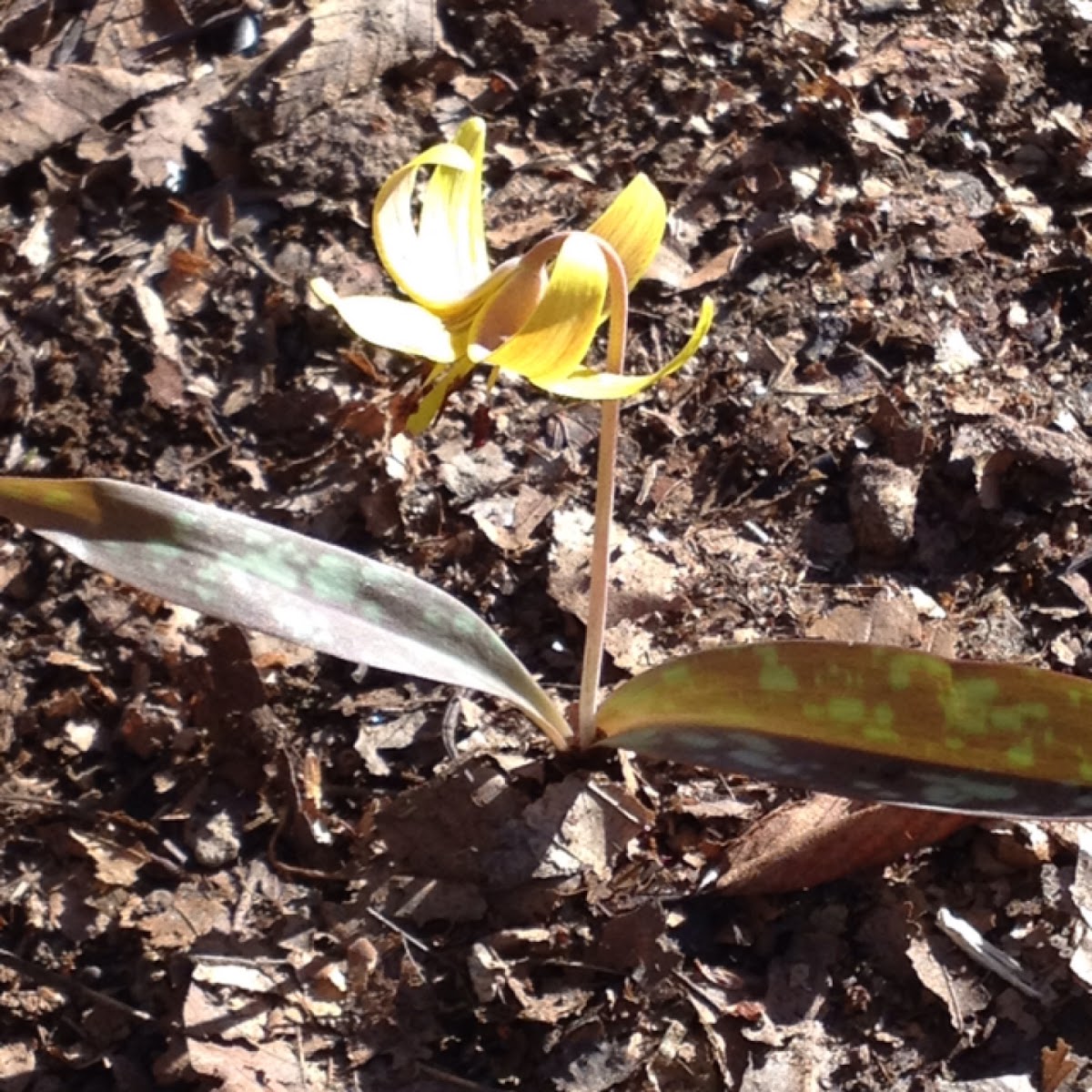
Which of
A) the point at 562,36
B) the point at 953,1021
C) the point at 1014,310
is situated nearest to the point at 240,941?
the point at 953,1021

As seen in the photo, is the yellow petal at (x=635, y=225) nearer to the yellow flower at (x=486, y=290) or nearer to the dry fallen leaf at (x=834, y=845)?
the yellow flower at (x=486, y=290)

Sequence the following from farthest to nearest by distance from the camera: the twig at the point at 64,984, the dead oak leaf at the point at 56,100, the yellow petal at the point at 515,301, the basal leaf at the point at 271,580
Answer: the dead oak leaf at the point at 56,100
the twig at the point at 64,984
the basal leaf at the point at 271,580
the yellow petal at the point at 515,301

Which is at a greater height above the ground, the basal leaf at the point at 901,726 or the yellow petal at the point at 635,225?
the yellow petal at the point at 635,225

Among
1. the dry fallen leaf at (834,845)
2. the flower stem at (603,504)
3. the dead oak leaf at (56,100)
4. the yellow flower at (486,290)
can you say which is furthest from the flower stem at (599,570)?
the dead oak leaf at (56,100)

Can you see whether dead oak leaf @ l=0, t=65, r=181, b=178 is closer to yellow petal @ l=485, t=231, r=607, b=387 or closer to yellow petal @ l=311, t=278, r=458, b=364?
yellow petal @ l=311, t=278, r=458, b=364

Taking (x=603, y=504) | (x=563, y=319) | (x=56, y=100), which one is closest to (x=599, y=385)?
(x=563, y=319)

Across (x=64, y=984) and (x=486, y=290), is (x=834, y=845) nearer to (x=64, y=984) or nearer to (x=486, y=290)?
(x=486, y=290)
